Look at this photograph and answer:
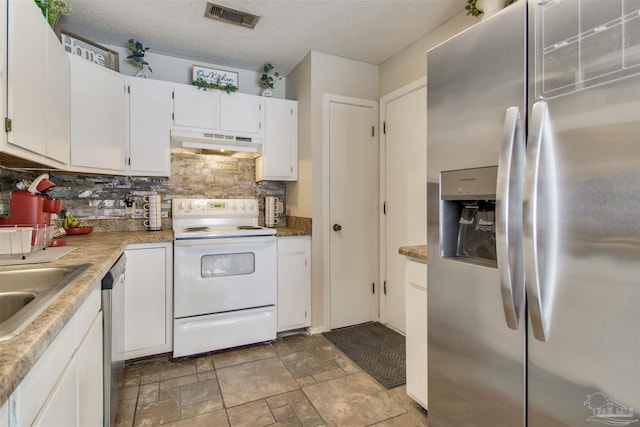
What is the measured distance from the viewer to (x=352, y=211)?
3020mm

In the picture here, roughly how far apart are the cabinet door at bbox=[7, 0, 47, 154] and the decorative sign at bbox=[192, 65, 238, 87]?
1233 millimetres

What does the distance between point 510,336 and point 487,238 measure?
388 millimetres

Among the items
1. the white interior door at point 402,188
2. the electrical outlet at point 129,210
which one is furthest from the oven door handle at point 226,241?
the white interior door at point 402,188

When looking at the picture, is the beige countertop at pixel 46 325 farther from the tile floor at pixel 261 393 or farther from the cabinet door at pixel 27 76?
the tile floor at pixel 261 393

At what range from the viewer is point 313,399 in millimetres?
1917

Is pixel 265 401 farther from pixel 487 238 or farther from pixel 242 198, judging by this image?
pixel 242 198

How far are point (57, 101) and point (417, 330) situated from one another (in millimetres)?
2467

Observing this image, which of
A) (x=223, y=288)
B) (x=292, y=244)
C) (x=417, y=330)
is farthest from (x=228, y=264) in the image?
(x=417, y=330)

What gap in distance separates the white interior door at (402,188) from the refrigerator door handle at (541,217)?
1.55m

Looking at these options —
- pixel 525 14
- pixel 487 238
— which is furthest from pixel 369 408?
pixel 525 14

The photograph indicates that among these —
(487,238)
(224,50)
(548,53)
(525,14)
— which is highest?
(224,50)

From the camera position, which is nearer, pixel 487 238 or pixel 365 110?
pixel 487 238

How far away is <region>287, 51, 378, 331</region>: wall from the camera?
2857 mm

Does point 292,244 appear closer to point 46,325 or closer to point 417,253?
point 417,253
